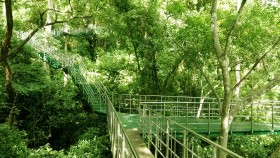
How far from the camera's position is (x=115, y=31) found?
15.2m

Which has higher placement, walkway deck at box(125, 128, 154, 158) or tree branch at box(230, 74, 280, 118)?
tree branch at box(230, 74, 280, 118)

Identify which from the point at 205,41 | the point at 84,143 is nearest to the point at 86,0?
the point at 205,41

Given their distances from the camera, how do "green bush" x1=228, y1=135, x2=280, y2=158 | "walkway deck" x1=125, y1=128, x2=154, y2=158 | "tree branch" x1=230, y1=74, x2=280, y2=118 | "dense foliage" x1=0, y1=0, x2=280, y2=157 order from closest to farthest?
"walkway deck" x1=125, y1=128, x2=154, y2=158 → "tree branch" x1=230, y1=74, x2=280, y2=118 → "dense foliage" x1=0, y1=0, x2=280, y2=157 → "green bush" x1=228, y1=135, x2=280, y2=158

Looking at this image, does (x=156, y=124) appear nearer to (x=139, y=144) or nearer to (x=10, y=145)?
(x=139, y=144)

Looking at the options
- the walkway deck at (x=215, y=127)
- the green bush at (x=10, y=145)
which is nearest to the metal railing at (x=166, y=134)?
the walkway deck at (x=215, y=127)

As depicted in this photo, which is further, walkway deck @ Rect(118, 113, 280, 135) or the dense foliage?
walkway deck @ Rect(118, 113, 280, 135)

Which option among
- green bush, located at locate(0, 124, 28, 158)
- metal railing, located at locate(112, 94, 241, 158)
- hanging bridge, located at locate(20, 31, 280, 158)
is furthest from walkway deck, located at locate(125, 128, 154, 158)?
green bush, located at locate(0, 124, 28, 158)

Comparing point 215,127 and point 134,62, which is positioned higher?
point 134,62

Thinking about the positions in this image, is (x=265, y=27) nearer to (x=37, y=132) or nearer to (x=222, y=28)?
(x=222, y=28)

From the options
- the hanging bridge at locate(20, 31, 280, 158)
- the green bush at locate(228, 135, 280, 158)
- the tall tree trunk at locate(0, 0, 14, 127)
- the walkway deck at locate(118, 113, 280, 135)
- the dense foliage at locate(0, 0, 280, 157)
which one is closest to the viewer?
the hanging bridge at locate(20, 31, 280, 158)

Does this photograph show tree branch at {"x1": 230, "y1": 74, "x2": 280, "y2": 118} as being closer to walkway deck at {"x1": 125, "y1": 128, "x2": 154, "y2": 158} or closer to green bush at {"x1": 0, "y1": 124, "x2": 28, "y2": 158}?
walkway deck at {"x1": 125, "y1": 128, "x2": 154, "y2": 158}

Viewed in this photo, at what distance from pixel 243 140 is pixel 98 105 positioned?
A: 25.7 feet

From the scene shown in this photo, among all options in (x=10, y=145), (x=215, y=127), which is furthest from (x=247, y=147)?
(x=10, y=145)

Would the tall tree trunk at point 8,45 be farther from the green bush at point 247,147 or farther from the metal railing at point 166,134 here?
the green bush at point 247,147
